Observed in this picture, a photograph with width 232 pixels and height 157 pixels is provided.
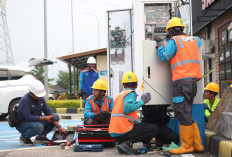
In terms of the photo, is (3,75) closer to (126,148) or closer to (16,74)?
(16,74)

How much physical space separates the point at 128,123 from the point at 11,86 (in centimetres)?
778

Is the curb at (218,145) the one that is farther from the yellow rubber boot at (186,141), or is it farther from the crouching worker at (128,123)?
the crouching worker at (128,123)

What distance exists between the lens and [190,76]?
16.4 feet

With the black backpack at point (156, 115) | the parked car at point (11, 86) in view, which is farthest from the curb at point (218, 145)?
the parked car at point (11, 86)

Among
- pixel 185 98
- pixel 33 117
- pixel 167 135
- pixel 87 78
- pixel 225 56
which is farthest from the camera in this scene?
pixel 225 56

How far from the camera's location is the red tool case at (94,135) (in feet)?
18.7

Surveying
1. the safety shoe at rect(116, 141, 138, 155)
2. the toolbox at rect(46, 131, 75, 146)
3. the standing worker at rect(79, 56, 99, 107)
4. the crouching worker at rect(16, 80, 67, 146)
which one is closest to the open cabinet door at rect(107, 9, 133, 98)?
the standing worker at rect(79, 56, 99, 107)

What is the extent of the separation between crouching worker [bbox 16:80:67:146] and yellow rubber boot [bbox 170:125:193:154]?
2.51 meters

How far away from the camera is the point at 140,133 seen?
516 centimetres

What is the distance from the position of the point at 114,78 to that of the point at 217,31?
262 inches

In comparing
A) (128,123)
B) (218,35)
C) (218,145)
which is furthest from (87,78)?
(218,35)

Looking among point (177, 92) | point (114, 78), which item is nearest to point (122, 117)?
point (177, 92)

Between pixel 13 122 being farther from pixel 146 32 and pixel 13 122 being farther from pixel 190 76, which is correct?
pixel 146 32

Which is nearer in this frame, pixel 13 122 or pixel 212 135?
pixel 212 135
